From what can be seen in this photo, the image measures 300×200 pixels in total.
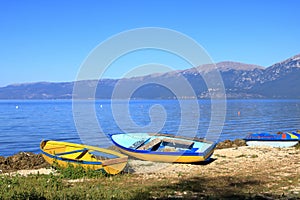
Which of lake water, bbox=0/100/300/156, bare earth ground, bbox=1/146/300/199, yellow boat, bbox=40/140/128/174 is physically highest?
yellow boat, bbox=40/140/128/174

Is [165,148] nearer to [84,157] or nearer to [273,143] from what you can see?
[84,157]

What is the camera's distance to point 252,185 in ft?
39.4

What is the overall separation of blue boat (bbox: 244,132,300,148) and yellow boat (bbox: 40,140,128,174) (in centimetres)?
1482

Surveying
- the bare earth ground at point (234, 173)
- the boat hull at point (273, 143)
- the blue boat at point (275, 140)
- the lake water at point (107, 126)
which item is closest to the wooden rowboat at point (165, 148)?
the bare earth ground at point (234, 173)

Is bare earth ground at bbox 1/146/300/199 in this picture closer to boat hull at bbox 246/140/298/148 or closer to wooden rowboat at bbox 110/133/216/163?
wooden rowboat at bbox 110/133/216/163

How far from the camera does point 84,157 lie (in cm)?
1684

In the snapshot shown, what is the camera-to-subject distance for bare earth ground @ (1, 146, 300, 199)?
11.5 metres

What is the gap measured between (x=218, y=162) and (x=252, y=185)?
6101 mm

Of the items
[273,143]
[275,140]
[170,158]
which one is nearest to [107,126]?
[275,140]

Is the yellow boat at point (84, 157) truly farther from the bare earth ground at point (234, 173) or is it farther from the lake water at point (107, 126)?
the lake water at point (107, 126)

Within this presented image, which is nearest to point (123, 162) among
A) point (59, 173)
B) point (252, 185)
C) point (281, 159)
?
point (59, 173)

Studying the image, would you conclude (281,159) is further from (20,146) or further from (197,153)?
(20,146)

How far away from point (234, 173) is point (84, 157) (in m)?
7.08

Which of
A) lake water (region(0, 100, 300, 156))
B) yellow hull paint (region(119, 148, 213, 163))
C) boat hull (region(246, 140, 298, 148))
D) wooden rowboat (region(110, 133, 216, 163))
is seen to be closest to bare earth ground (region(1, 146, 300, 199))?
yellow hull paint (region(119, 148, 213, 163))
